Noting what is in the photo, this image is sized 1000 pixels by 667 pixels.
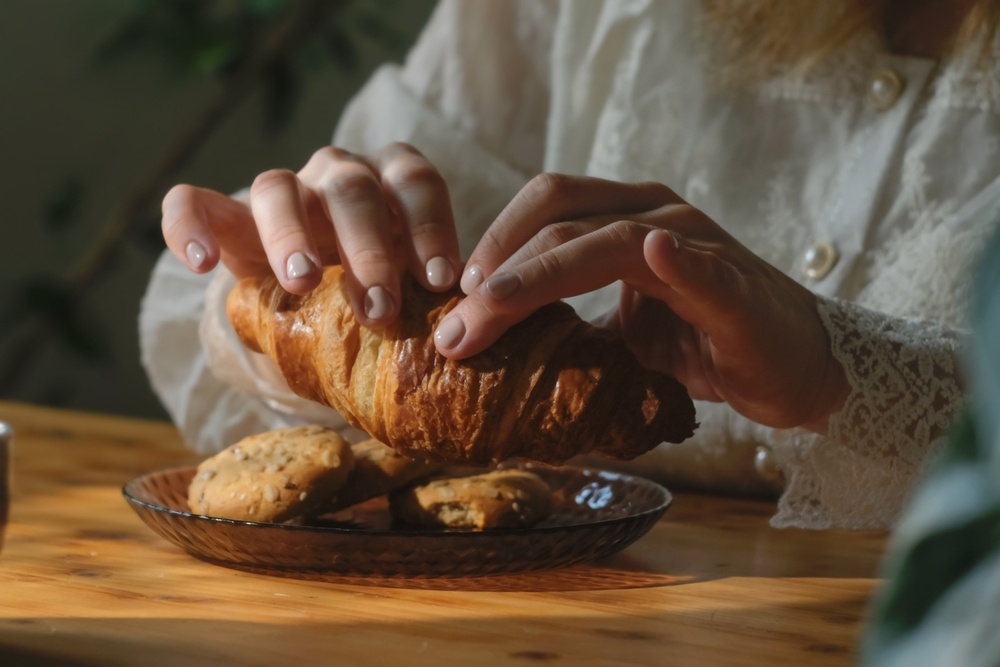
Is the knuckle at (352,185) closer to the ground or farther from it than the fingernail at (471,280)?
farther from it

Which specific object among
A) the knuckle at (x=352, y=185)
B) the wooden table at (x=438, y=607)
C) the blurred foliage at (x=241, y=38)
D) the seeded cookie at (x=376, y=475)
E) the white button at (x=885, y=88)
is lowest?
the wooden table at (x=438, y=607)

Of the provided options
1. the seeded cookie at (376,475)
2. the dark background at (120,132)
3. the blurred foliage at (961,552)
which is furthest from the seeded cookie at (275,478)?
the dark background at (120,132)

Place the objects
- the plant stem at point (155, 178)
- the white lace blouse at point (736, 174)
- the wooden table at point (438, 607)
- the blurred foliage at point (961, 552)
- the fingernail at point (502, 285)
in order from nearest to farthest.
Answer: the blurred foliage at point (961, 552) → the wooden table at point (438, 607) → the fingernail at point (502, 285) → the white lace blouse at point (736, 174) → the plant stem at point (155, 178)

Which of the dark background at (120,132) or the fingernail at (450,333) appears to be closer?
the fingernail at (450,333)

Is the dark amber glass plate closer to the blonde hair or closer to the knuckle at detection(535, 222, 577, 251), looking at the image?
the knuckle at detection(535, 222, 577, 251)

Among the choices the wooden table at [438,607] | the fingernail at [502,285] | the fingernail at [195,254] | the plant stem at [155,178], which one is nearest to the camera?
the wooden table at [438,607]

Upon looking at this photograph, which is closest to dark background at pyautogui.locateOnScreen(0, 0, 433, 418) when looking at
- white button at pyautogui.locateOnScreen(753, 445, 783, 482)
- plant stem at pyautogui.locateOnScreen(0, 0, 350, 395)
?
plant stem at pyautogui.locateOnScreen(0, 0, 350, 395)

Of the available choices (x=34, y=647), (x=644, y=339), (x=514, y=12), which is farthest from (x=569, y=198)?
(x=514, y=12)

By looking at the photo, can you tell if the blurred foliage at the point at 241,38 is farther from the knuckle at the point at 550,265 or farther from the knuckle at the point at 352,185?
the knuckle at the point at 550,265
